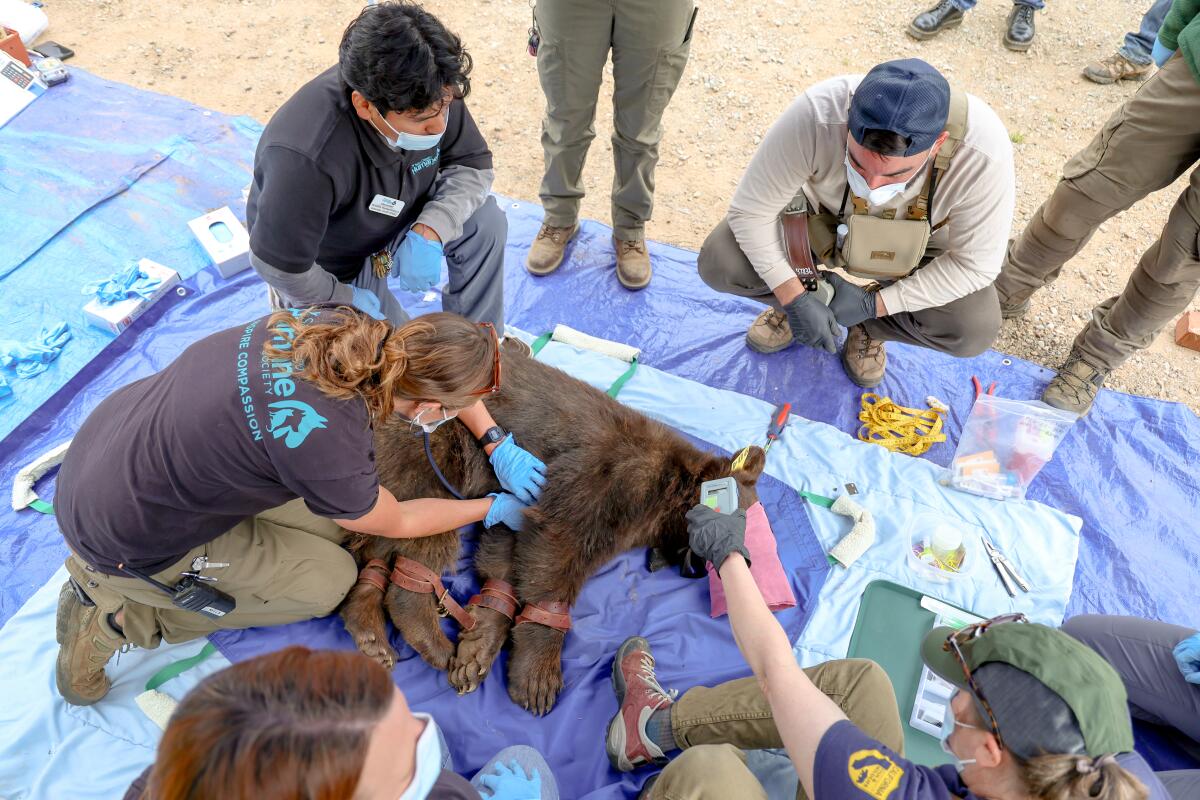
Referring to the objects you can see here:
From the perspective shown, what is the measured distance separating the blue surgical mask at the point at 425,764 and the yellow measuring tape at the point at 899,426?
301cm

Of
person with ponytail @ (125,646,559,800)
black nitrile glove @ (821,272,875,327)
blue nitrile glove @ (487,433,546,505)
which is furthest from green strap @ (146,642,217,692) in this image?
black nitrile glove @ (821,272,875,327)

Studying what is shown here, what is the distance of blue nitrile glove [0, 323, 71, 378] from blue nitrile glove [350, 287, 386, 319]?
69.8 inches

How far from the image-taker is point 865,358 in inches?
158

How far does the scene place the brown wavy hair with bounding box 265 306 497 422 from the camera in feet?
6.68

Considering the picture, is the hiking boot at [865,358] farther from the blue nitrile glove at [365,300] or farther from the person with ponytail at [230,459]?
the blue nitrile glove at [365,300]

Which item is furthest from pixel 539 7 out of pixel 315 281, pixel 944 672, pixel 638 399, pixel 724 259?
pixel 944 672

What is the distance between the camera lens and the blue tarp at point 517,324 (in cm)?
338

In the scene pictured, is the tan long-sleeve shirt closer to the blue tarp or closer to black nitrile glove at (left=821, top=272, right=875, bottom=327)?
black nitrile glove at (left=821, top=272, right=875, bottom=327)

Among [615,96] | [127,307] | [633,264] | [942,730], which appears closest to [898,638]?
[942,730]

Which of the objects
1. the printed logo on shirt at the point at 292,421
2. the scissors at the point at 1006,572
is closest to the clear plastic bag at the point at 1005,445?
the scissors at the point at 1006,572

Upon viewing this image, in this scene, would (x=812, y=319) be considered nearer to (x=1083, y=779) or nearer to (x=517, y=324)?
(x=517, y=324)

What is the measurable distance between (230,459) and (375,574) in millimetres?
1124

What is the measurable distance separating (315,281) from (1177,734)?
4102 mm

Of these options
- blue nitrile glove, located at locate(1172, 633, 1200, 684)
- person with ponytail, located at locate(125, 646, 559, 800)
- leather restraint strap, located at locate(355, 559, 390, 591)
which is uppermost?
person with ponytail, located at locate(125, 646, 559, 800)
